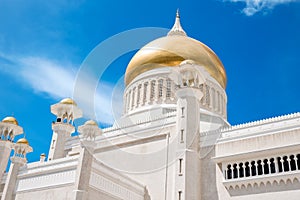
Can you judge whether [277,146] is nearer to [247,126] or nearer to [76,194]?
[247,126]

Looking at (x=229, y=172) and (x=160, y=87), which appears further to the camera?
(x=160, y=87)

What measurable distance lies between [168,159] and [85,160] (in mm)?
4099

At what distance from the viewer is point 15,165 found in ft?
53.8

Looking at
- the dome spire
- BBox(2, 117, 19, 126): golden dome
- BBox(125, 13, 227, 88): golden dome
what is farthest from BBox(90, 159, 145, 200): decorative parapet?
the dome spire

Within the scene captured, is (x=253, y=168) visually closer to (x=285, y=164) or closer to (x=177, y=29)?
(x=285, y=164)

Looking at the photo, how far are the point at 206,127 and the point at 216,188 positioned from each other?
13.1 feet

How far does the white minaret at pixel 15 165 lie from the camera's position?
15.5 metres

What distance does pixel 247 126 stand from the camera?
15039 millimetres

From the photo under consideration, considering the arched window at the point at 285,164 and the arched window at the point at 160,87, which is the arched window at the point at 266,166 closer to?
the arched window at the point at 285,164

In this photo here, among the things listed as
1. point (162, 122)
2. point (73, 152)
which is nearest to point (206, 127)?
point (162, 122)

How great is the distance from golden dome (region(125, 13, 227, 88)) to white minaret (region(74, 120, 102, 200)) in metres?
8.49

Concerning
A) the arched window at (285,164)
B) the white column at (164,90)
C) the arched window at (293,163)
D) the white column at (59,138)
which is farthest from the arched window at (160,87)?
the arched window at (293,163)

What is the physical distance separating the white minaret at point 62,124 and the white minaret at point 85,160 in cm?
539

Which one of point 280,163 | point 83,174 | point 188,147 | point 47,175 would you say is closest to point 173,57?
point 188,147
